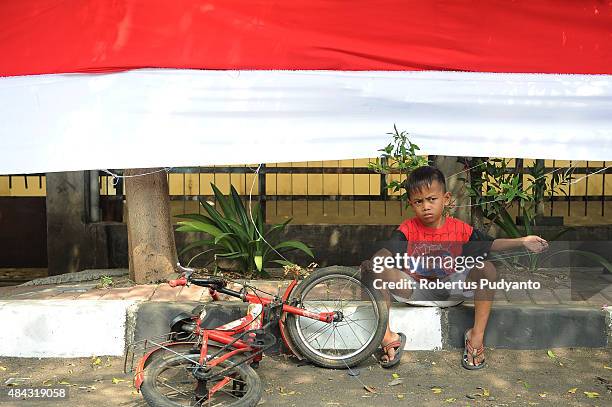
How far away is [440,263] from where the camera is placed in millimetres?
5660

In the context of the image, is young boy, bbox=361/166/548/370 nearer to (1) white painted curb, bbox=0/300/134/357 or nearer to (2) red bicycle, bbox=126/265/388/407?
(2) red bicycle, bbox=126/265/388/407

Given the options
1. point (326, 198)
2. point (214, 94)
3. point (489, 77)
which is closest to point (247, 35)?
point (214, 94)

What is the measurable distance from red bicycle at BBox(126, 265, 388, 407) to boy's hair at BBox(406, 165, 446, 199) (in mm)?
685

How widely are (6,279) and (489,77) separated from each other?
6.06 meters

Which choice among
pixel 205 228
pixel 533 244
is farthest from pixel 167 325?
pixel 533 244

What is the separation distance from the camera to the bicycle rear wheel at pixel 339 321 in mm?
5539

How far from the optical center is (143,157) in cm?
539

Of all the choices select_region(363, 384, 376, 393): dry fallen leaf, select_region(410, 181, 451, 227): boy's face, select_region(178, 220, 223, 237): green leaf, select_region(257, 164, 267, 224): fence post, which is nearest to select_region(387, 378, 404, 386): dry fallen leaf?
select_region(363, 384, 376, 393): dry fallen leaf

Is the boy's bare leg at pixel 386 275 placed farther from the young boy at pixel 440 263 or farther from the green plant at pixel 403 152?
the green plant at pixel 403 152

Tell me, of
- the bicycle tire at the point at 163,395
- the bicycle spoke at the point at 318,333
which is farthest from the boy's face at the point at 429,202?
the bicycle tire at the point at 163,395

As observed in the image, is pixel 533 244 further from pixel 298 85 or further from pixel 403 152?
pixel 298 85

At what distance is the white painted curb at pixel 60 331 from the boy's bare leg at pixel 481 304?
2295 mm

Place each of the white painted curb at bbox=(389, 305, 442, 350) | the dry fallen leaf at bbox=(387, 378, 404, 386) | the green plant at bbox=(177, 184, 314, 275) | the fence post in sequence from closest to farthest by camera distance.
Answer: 1. the dry fallen leaf at bbox=(387, 378, 404, 386)
2. the white painted curb at bbox=(389, 305, 442, 350)
3. the green plant at bbox=(177, 184, 314, 275)
4. the fence post

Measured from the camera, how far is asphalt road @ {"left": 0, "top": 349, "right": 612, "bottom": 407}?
16.5 ft
